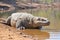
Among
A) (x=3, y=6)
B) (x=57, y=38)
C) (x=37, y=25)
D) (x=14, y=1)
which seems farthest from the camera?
(x=14, y=1)

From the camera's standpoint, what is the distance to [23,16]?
9344 mm

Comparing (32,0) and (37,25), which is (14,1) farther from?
(37,25)

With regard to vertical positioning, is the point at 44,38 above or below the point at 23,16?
below

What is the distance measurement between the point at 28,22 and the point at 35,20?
1.32 ft

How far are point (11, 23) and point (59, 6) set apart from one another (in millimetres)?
24501

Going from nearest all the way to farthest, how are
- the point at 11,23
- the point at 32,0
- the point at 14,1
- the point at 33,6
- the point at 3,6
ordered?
the point at 11,23, the point at 3,6, the point at 14,1, the point at 33,6, the point at 32,0

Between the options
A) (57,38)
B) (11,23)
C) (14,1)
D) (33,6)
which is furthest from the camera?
(33,6)

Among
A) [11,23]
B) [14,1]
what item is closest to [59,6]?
[14,1]

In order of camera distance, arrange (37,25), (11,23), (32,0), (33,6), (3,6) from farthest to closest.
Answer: (32,0) < (33,6) < (3,6) < (11,23) < (37,25)

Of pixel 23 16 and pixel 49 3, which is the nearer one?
pixel 23 16

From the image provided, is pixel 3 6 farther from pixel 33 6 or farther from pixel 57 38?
pixel 57 38

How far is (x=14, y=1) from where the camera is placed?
28547mm

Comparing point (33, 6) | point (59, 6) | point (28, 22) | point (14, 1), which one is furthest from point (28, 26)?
point (59, 6)

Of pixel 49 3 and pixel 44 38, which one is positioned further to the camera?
pixel 49 3
